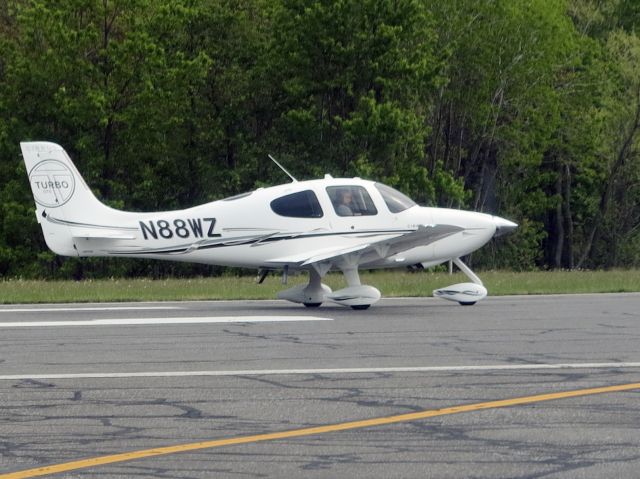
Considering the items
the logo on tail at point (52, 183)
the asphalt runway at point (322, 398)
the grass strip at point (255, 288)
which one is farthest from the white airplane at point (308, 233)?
the grass strip at point (255, 288)

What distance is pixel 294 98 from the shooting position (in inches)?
1977

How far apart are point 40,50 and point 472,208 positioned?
68.7ft

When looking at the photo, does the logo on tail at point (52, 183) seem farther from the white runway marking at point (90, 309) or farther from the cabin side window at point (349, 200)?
the cabin side window at point (349, 200)

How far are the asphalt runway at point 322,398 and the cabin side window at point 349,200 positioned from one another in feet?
9.97

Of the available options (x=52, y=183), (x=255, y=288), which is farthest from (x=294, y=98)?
(x=52, y=183)

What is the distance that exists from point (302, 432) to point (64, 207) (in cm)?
1371

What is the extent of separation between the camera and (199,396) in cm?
1073

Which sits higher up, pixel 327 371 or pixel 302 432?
pixel 302 432

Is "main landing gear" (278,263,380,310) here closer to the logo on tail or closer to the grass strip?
the grass strip

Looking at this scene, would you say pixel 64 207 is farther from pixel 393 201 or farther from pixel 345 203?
pixel 393 201

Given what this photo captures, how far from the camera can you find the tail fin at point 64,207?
2170cm

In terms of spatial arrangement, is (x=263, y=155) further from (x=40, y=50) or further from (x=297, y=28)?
(x=40, y=50)

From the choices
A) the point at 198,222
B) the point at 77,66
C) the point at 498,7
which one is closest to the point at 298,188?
the point at 198,222

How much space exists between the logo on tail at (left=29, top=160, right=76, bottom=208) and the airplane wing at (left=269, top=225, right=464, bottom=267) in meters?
3.88
